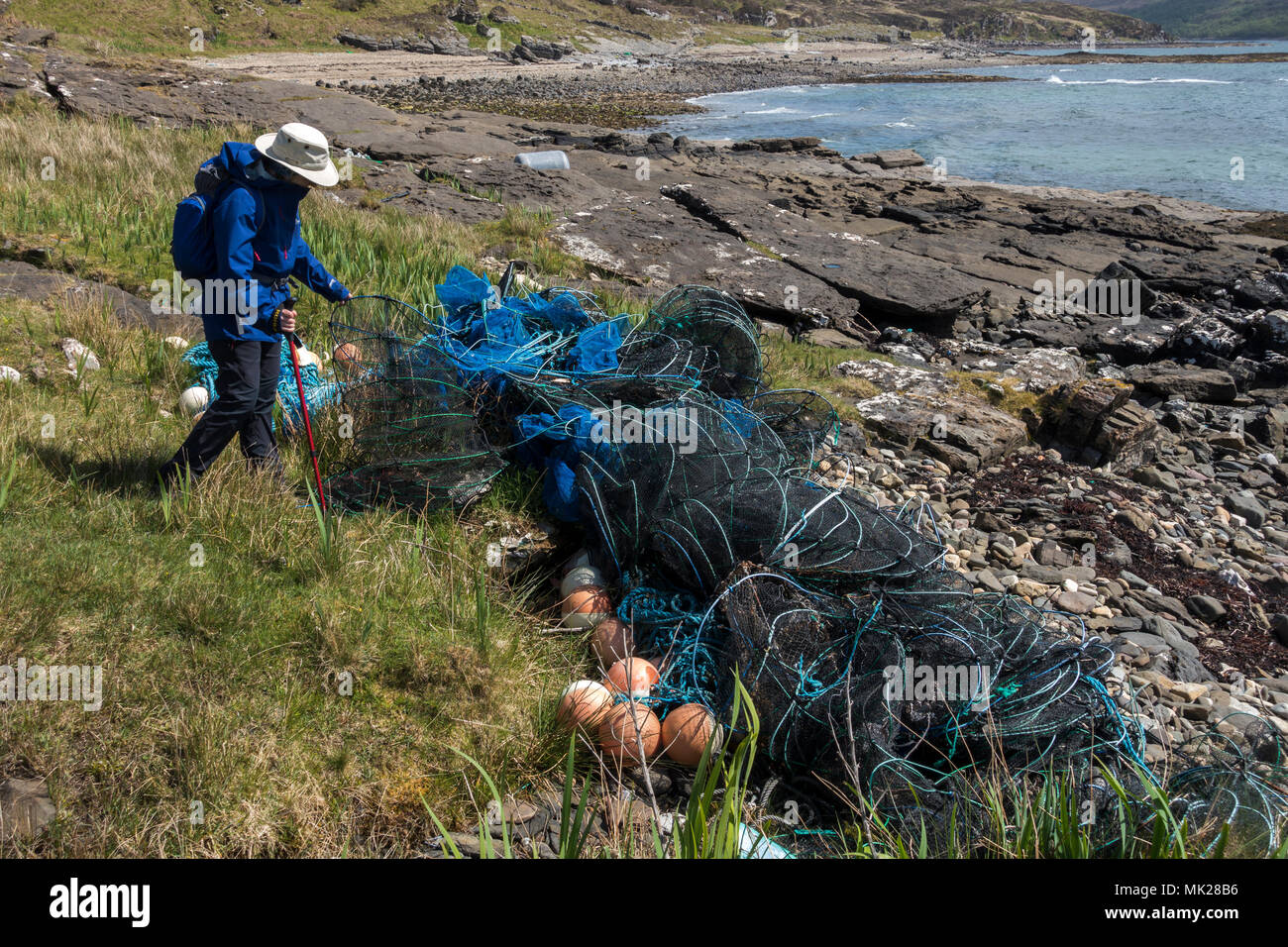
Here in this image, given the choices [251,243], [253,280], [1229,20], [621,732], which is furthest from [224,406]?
[1229,20]

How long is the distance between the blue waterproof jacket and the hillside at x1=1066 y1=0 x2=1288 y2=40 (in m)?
203

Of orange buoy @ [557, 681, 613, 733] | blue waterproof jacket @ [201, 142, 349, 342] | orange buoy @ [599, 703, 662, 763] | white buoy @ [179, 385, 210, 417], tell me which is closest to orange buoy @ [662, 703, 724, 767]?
orange buoy @ [599, 703, 662, 763]

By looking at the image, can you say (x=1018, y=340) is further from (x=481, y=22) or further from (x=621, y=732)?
(x=481, y=22)

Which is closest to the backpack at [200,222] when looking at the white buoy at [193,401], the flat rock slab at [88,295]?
the white buoy at [193,401]

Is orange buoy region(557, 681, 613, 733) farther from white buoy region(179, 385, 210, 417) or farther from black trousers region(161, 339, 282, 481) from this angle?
white buoy region(179, 385, 210, 417)

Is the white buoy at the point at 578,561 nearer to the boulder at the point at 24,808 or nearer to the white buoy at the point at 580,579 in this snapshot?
the white buoy at the point at 580,579

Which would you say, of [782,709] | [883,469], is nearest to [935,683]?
[782,709]

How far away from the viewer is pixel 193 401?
4.94m

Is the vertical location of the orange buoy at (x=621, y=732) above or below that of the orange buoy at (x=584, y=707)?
below

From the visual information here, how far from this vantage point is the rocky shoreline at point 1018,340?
5.23 m

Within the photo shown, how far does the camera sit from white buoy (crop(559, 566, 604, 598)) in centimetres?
411

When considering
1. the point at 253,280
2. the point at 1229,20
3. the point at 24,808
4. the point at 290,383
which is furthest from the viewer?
the point at 1229,20

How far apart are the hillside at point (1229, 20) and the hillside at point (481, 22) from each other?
5662 centimetres

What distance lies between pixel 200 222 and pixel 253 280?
1.05 ft
